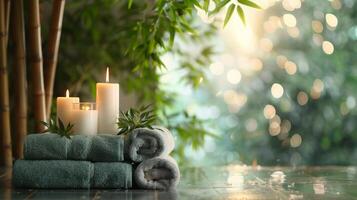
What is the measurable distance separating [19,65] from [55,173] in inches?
33.1

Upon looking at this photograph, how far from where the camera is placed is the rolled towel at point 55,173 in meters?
1.82

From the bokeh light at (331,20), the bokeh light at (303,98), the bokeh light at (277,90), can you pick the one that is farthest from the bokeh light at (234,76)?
the bokeh light at (331,20)

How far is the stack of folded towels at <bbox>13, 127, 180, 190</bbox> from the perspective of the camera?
1.83 meters

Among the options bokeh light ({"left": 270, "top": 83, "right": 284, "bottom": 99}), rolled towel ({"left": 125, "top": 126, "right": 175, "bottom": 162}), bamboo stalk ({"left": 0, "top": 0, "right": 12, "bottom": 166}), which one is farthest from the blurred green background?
rolled towel ({"left": 125, "top": 126, "right": 175, "bottom": 162})

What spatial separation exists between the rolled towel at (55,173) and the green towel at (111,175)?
0.02m

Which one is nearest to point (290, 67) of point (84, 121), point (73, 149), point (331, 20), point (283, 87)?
point (283, 87)

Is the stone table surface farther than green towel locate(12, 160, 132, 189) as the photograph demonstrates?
No

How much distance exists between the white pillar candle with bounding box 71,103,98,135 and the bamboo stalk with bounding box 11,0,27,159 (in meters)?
0.68

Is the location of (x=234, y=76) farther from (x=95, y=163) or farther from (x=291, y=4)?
(x=95, y=163)

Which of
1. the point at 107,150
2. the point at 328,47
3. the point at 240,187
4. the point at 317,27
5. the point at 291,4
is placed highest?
the point at 291,4

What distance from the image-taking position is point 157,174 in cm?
186

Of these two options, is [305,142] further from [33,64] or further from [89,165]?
[89,165]

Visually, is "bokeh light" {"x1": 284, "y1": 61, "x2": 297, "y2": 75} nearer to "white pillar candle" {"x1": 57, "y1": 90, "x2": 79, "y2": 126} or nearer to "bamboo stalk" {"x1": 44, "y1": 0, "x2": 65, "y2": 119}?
"bamboo stalk" {"x1": 44, "y1": 0, "x2": 65, "y2": 119}

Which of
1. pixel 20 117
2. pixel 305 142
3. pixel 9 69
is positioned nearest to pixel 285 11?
pixel 305 142
